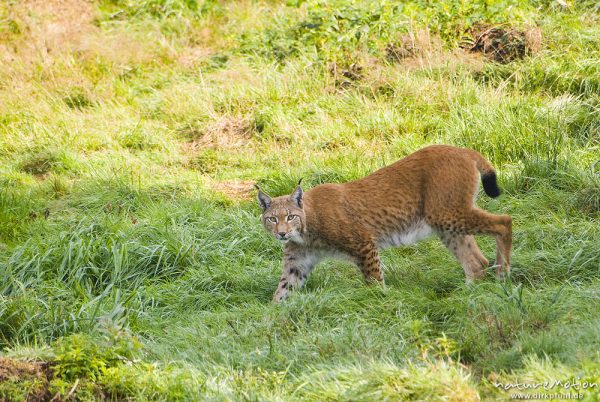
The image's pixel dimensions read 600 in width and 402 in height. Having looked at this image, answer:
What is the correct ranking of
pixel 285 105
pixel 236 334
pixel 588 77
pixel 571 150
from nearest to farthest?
pixel 236 334 → pixel 571 150 → pixel 588 77 → pixel 285 105

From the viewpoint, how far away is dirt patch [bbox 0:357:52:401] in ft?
16.6

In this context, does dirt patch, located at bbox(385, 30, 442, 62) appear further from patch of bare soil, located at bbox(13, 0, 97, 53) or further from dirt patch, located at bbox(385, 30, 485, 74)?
patch of bare soil, located at bbox(13, 0, 97, 53)

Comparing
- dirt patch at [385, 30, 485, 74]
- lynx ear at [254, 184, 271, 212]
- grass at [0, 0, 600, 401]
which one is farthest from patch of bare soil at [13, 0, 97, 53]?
lynx ear at [254, 184, 271, 212]

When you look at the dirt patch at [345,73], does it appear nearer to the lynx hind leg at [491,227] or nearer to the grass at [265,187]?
the grass at [265,187]

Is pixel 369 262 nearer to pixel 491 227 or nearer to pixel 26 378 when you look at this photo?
pixel 491 227

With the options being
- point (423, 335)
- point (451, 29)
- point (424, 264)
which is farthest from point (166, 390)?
point (451, 29)

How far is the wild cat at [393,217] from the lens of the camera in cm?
689

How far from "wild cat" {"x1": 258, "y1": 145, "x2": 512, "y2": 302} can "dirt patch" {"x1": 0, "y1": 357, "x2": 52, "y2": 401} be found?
2.02m

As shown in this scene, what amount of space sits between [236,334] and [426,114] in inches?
187

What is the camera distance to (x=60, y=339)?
5434 mm

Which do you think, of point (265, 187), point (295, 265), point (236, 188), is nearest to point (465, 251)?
point (295, 265)

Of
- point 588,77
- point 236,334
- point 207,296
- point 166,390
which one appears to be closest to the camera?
point 166,390

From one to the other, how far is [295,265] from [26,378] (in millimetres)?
2377

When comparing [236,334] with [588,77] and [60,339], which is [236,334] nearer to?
[60,339]
